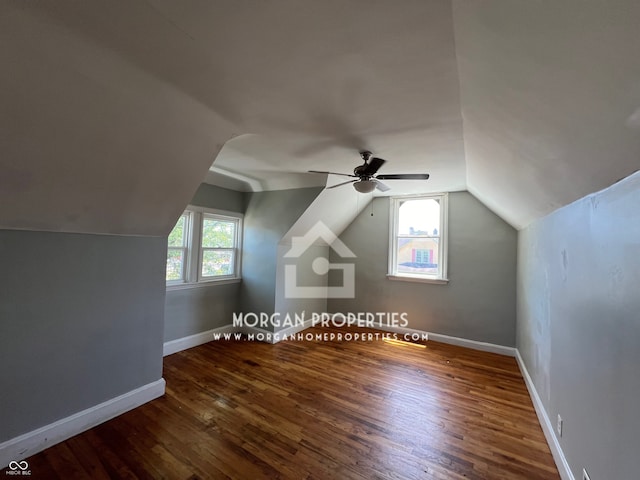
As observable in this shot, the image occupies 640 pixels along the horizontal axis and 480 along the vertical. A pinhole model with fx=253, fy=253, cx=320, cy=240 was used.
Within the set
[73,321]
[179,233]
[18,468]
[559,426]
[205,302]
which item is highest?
[179,233]

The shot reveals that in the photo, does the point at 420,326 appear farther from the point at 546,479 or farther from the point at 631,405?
the point at 631,405

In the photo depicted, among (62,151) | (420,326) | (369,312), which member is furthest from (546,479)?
(62,151)

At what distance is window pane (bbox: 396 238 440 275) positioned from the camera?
13.9 feet

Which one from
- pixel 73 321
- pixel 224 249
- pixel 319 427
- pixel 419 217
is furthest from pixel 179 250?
pixel 419 217

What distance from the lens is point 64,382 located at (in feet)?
6.41

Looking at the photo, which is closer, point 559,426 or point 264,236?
point 559,426

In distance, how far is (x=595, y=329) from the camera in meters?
1.34

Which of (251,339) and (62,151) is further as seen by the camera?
(251,339)

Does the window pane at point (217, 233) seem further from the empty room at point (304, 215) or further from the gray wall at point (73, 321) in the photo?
the gray wall at point (73, 321)

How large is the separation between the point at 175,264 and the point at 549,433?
168 inches

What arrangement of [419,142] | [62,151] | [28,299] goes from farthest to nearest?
1. [419,142]
2. [28,299]
3. [62,151]

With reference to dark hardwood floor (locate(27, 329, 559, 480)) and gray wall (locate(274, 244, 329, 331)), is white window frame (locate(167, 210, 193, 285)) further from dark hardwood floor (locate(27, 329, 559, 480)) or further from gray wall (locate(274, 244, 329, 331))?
gray wall (locate(274, 244, 329, 331))

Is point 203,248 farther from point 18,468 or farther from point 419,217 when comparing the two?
point 419,217

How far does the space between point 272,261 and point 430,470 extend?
294 centimetres
